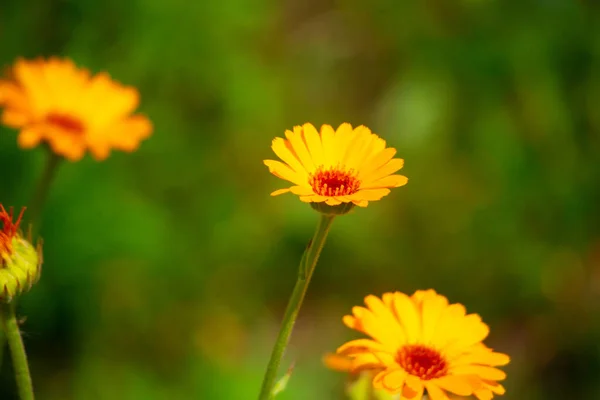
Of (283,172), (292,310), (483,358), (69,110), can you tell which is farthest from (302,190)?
(69,110)

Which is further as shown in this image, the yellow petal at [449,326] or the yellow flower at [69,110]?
the yellow flower at [69,110]

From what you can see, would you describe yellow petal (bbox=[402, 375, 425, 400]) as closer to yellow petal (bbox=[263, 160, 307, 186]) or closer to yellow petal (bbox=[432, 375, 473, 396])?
yellow petal (bbox=[432, 375, 473, 396])

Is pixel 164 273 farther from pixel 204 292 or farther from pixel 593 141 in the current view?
pixel 593 141

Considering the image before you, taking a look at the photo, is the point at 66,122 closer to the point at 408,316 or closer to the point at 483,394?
the point at 408,316

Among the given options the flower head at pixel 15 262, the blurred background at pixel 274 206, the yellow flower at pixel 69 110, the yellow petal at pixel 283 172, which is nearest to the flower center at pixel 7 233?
the flower head at pixel 15 262

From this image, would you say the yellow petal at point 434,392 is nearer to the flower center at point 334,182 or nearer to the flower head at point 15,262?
the flower center at point 334,182

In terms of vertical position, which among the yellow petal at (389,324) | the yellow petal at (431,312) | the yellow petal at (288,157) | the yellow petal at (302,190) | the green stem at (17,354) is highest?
the yellow petal at (288,157)

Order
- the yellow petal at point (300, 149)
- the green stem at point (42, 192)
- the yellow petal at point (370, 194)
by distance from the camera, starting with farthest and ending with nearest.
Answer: the green stem at point (42, 192), the yellow petal at point (300, 149), the yellow petal at point (370, 194)

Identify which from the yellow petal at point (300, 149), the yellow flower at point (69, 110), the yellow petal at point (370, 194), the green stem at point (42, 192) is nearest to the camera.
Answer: the yellow petal at point (370, 194)
